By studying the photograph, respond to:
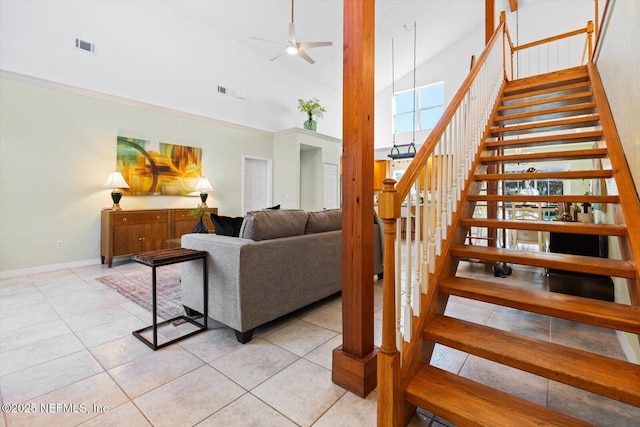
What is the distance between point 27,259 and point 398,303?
5009mm

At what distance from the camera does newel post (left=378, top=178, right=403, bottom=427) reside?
1172mm

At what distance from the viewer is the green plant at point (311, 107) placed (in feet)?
23.3

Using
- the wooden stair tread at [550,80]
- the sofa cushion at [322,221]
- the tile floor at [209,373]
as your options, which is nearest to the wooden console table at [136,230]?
the tile floor at [209,373]

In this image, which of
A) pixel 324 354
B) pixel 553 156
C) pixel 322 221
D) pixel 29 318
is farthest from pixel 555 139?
pixel 29 318

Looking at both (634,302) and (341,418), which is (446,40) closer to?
(634,302)

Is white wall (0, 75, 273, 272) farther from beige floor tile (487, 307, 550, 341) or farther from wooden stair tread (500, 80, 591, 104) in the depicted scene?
wooden stair tread (500, 80, 591, 104)

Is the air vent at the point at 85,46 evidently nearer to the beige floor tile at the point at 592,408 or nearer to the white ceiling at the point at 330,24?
the white ceiling at the point at 330,24

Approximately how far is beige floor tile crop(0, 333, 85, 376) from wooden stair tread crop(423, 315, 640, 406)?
234cm

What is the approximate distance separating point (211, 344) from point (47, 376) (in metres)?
0.89

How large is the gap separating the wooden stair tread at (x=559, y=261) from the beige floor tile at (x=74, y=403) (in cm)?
209

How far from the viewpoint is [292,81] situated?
7.23 meters

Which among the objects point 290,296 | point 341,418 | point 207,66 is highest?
point 207,66

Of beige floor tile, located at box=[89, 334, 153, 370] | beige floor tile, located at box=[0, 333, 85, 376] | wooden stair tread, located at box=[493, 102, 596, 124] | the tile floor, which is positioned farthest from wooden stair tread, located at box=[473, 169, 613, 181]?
beige floor tile, located at box=[0, 333, 85, 376]

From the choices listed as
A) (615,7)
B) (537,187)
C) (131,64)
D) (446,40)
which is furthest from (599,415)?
(446,40)
